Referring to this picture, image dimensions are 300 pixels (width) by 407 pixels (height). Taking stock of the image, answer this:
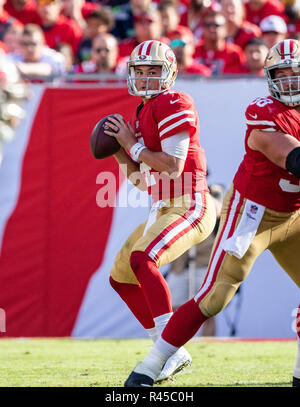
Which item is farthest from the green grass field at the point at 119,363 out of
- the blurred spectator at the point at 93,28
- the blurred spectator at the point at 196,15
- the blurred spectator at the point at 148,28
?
the blurred spectator at the point at 196,15

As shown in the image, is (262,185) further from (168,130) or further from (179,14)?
(179,14)

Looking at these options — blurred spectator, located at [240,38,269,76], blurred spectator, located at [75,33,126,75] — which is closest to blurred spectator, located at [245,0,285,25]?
blurred spectator, located at [240,38,269,76]

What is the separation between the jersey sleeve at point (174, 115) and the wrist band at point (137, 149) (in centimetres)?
12

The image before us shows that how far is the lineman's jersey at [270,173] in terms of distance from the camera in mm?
3867

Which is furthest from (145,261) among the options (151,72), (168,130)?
(151,72)

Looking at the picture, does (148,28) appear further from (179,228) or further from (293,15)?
(179,228)

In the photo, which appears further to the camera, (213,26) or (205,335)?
(213,26)

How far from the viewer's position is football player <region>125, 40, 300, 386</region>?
3.83 meters

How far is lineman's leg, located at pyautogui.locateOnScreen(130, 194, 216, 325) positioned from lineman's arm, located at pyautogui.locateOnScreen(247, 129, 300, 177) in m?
0.59

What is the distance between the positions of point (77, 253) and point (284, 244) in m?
2.86

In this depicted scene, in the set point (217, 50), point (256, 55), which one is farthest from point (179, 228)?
point (217, 50)

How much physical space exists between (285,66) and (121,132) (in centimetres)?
97

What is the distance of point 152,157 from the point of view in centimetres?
422

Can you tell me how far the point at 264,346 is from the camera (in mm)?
5969
